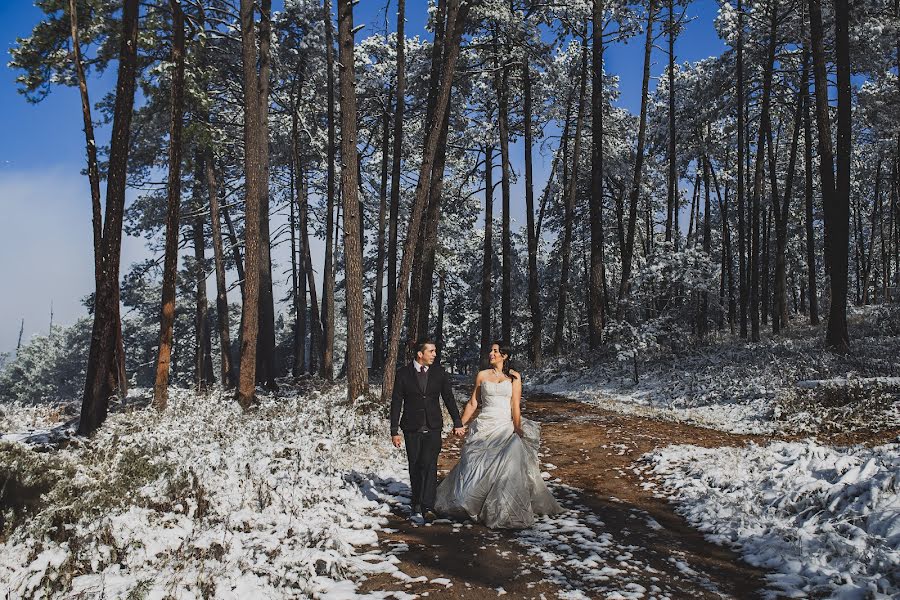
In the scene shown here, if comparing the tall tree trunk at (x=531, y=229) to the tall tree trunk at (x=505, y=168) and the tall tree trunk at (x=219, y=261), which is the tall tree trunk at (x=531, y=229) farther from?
the tall tree trunk at (x=219, y=261)

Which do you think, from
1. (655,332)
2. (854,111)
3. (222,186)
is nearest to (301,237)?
(222,186)

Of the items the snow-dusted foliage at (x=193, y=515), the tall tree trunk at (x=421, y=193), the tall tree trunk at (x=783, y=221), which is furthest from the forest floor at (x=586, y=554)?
the tall tree trunk at (x=783, y=221)

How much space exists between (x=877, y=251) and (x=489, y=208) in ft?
154

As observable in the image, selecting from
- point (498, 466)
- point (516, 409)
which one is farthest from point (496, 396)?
point (498, 466)

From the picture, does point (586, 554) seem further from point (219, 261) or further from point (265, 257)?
point (219, 261)

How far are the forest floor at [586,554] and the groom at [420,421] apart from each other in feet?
1.51

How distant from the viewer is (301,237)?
24469 millimetres

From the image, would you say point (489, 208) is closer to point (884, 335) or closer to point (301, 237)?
point (301, 237)

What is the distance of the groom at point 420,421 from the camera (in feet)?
22.7

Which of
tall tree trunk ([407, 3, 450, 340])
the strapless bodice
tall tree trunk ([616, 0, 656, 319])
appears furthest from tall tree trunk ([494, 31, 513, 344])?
the strapless bodice

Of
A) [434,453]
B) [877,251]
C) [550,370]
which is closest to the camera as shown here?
[434,453]

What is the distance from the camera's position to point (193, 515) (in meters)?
5.92

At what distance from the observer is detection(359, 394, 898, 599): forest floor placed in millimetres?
4867

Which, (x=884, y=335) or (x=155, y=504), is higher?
(x=884, y=335)
